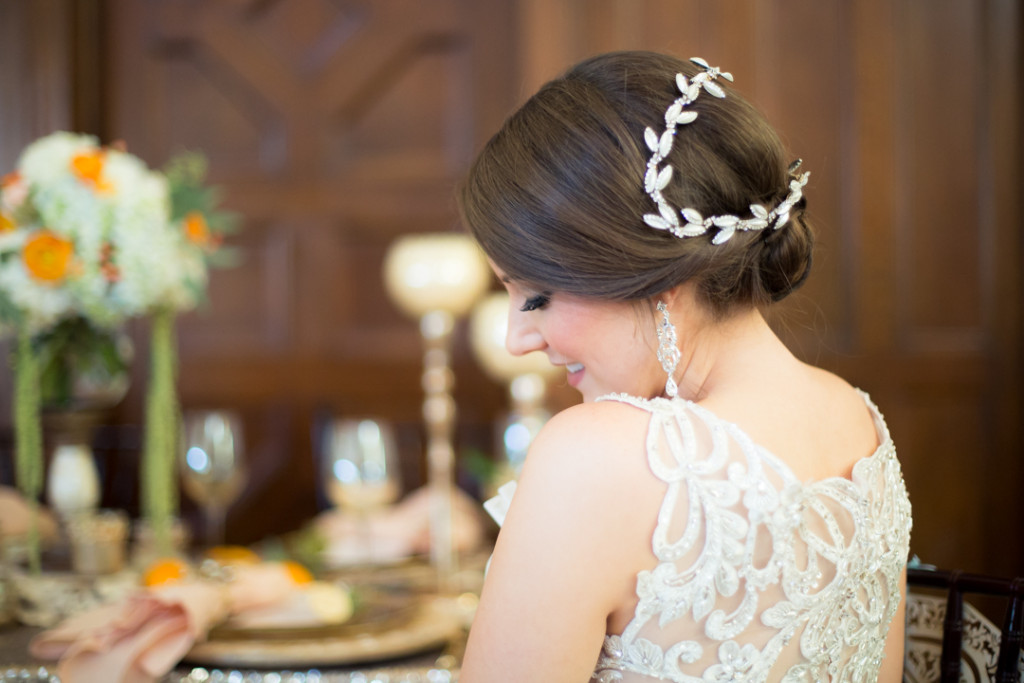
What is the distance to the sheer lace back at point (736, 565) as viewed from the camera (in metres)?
1.04

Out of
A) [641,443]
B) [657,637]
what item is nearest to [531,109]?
[641,443]

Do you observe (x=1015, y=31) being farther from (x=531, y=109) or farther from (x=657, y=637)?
(x=657, y=637)

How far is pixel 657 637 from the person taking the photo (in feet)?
3.48

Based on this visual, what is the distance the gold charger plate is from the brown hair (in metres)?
0.65

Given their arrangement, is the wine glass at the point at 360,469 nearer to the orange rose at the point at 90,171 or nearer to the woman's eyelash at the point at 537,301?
the orange rose at the point at 90,171

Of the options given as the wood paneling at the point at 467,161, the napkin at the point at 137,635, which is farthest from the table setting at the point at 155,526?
the wood paneling at the point at 467,161

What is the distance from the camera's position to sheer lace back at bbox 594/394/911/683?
104 centimetres

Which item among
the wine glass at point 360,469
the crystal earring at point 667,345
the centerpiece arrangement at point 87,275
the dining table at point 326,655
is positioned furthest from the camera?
the wine glass at point 360,469

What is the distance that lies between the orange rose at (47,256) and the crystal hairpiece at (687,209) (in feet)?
3.84

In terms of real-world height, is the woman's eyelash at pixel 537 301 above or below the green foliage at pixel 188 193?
below

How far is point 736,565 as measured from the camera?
105 centimetres

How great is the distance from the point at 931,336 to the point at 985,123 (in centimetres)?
75

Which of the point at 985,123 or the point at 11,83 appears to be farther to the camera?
the point at 11,83

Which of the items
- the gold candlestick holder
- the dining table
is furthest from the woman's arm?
the gold candlestick holder
